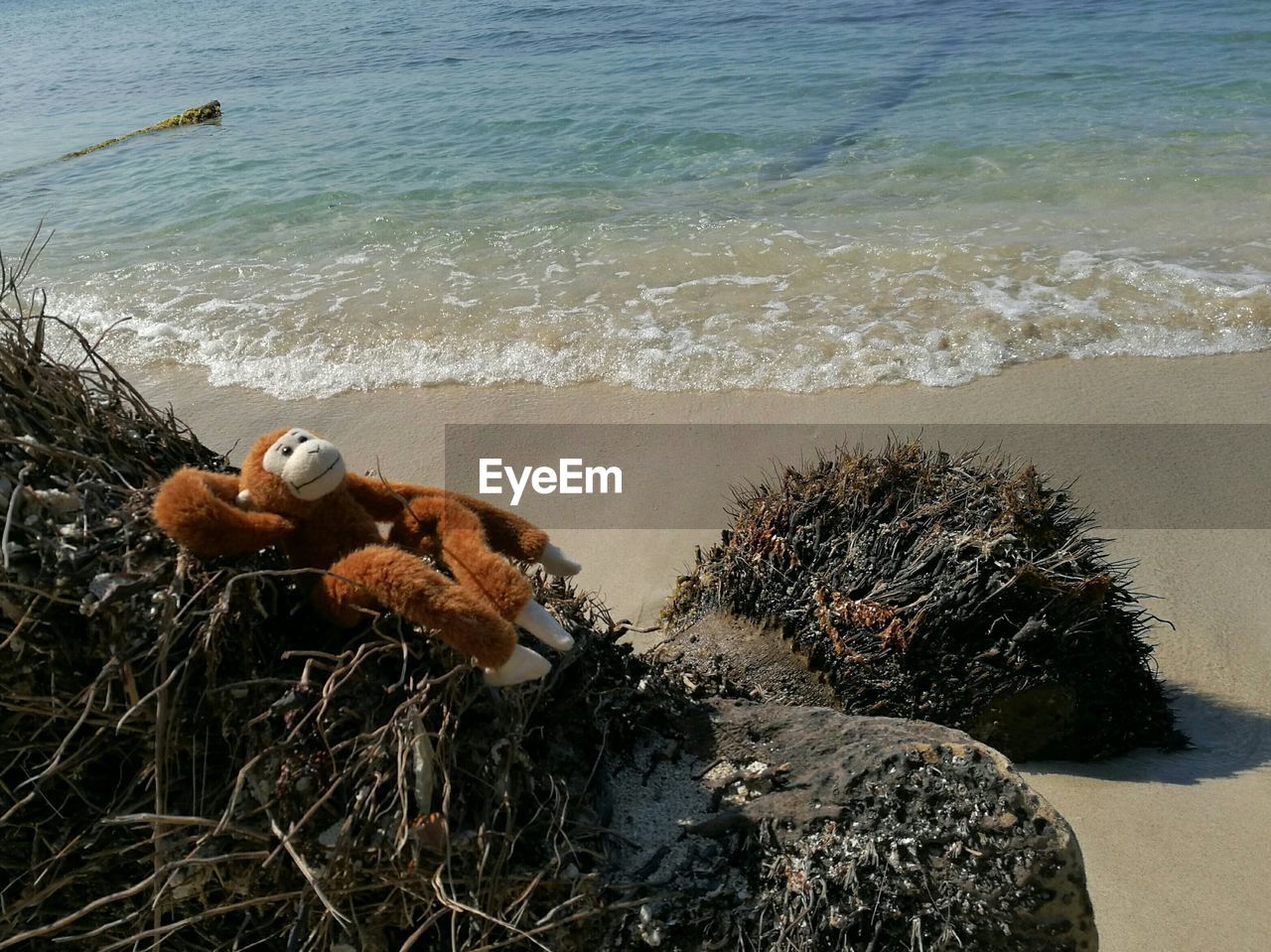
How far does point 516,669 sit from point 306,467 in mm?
640

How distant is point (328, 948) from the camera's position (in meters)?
2.11

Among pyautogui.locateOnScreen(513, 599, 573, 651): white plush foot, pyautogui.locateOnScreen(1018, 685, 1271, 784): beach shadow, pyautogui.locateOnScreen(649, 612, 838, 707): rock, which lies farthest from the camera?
pyautogui.locateOnScreen(1018, 685, 1271, 784): beach shadow

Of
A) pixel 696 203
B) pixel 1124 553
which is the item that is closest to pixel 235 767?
pixel 1124 553

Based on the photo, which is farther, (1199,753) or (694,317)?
(694,317)

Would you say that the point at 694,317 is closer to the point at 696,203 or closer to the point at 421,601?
the point at 696,203

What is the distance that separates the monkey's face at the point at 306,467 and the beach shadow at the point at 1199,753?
2.47 m

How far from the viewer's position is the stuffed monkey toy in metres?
2.11

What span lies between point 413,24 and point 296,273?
45.4 ft

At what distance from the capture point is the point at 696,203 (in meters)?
9.80

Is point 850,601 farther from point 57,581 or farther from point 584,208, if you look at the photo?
point 584,208

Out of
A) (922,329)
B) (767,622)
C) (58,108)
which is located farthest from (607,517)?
(58,108)

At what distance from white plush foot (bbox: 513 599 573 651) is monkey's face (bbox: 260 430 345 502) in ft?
1.70

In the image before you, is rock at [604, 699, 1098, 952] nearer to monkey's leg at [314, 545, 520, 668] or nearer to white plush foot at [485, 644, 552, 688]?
white plush foot at [485, 644, 552, 688]

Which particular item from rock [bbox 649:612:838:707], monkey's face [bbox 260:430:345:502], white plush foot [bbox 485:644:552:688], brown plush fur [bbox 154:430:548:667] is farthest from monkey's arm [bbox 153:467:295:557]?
rock [bbox 649:612:838:707]
